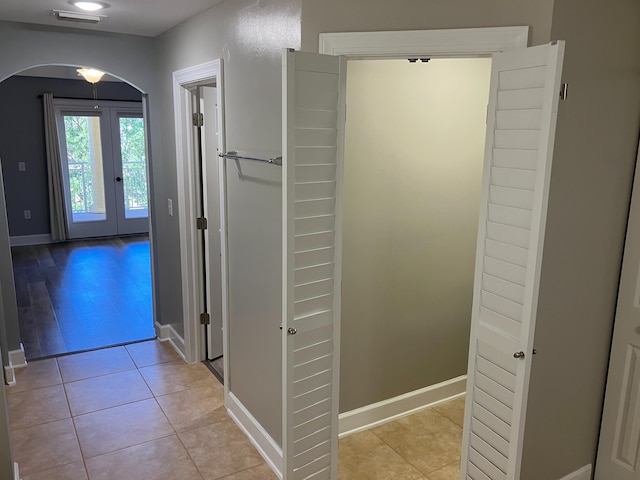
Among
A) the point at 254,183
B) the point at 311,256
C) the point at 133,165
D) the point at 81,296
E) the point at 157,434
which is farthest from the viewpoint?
the point at 133,165

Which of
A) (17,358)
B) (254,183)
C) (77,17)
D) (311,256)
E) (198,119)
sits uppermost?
(77,17)

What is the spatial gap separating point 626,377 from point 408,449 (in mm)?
1203

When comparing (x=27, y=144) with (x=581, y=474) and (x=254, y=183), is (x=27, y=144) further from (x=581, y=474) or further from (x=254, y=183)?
(x=581, y=474)

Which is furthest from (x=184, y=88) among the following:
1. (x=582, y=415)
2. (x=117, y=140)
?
(x=117, y=140)

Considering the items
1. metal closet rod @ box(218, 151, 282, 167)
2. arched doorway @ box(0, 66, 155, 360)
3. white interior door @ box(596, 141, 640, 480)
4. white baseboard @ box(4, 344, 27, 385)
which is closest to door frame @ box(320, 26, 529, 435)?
metal closet rod @ box(218, 151, 282, 167)

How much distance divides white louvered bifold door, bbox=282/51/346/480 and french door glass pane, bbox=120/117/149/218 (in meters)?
6.68

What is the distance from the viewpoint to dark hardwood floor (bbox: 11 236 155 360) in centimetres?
435

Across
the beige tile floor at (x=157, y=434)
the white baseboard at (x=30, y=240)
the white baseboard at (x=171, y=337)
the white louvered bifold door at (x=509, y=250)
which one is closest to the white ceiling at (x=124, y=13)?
the white louvered bifold door at (x=509, y=250)

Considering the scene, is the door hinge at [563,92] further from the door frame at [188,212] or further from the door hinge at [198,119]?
the door hinge at [198,119]

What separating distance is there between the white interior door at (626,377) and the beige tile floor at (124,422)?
65.6 inches

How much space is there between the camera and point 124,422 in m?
3.12

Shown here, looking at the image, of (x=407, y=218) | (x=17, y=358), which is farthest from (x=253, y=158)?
(x=17, y=358)

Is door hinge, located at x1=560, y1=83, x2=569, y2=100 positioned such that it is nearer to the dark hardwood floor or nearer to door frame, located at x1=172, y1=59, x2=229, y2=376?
door frame, located at x1=172, y1=59, x2=229, y2=376

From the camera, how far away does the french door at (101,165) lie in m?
7.79
